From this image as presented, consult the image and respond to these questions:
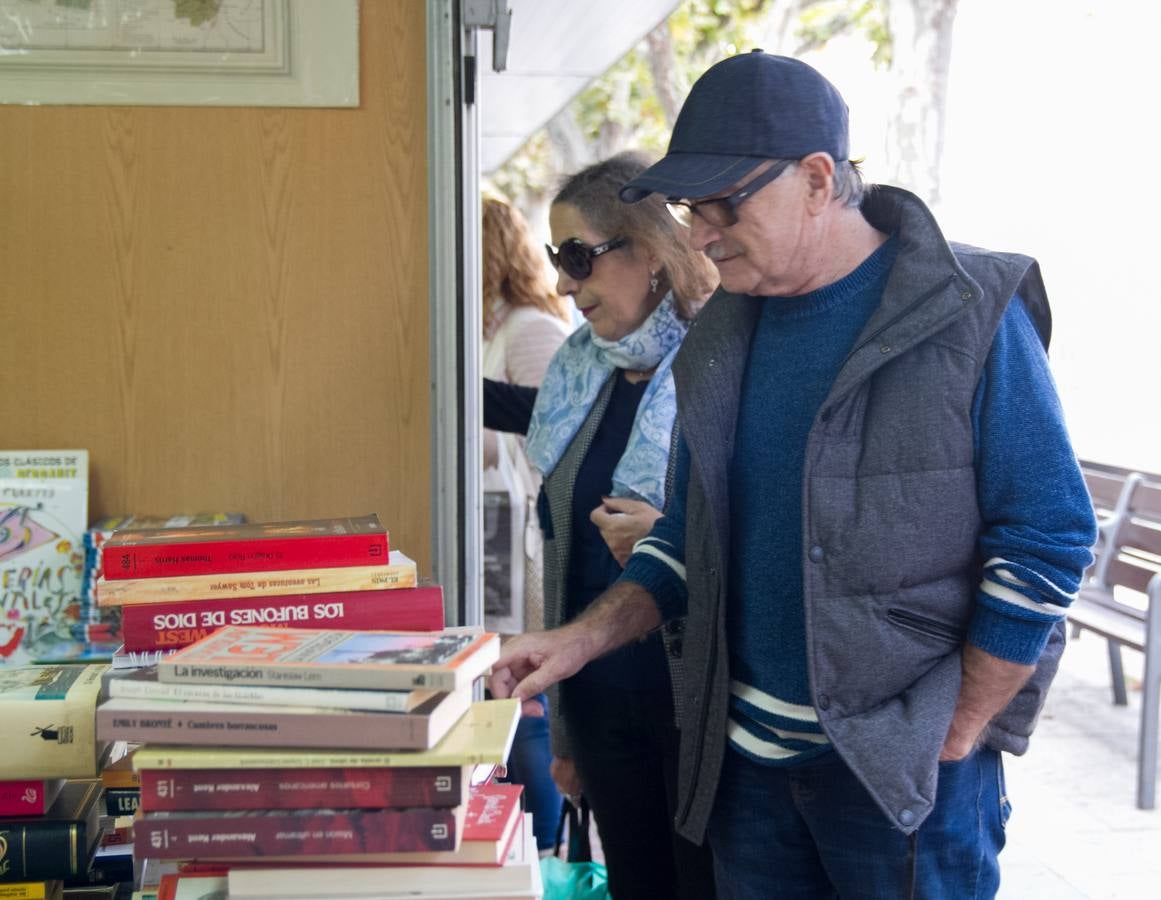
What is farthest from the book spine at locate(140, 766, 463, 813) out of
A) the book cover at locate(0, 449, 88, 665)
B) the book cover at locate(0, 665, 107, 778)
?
the book cover at locate(0, 449, 88, 665)

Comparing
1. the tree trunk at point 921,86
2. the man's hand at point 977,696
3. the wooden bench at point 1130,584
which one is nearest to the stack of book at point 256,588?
the man's hand at point 977,696

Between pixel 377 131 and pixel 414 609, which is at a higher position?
pixel 377 131

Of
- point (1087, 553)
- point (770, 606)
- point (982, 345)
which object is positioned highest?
point (982, 345)

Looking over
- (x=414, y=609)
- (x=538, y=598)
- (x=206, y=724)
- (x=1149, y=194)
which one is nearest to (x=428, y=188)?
(x=414, y=609)

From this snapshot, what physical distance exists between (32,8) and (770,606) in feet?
5.57

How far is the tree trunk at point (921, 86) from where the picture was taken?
8961mm

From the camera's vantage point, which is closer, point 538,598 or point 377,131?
point 377,131

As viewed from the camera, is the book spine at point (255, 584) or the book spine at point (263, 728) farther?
the book spine at point (255, 584)

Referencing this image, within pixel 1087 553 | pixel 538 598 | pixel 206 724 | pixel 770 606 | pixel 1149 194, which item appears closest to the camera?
pixel 206 724

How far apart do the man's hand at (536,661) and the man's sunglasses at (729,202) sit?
2.18 ft

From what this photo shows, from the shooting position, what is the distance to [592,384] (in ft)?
8.89

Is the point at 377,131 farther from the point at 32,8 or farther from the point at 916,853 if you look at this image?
the point at 916,853

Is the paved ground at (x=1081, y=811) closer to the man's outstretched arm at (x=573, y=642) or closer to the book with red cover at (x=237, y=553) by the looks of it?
the man's outstretched arm at (x=573, y=642)

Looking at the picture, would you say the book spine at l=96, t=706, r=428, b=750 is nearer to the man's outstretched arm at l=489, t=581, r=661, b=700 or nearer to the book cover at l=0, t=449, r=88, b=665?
the man's outstretched arm at l=489, t=581, r=661, b=700
